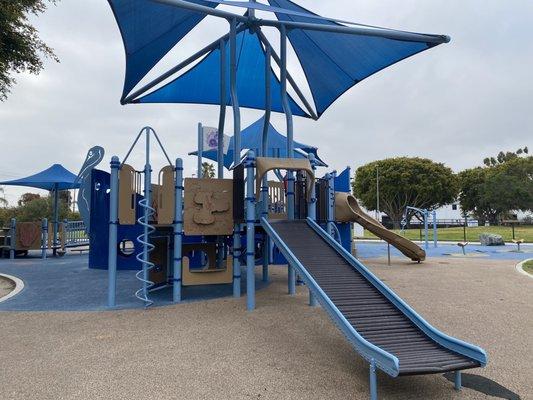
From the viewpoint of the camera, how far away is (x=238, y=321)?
666 cm

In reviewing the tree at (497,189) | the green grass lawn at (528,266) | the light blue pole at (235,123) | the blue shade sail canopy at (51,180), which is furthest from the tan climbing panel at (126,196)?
the tree at (497,189)

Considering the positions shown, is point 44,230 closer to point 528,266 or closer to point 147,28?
point 147,28

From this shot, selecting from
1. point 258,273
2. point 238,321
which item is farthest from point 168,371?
point 258,273

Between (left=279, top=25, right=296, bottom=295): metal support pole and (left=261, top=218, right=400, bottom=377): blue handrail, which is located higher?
(left=279, top=25, right=296, bottom=295): metal support pole

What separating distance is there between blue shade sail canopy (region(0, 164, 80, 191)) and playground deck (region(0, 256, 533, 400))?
44.9ft

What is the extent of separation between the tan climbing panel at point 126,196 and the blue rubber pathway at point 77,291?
1752mm

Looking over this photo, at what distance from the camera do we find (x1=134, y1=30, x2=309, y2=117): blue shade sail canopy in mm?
13570

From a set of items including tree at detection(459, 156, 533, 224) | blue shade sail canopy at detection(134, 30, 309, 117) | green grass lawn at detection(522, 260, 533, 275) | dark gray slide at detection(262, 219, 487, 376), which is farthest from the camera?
tree at detection(459, 156, 533, 224)

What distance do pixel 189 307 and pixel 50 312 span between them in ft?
8.33

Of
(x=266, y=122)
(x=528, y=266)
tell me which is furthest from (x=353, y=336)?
(x=528, y=266)

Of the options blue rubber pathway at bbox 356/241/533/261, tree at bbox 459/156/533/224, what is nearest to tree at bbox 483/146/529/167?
tree at bbox 459/156/533/224

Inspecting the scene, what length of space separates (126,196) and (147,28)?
4.23m

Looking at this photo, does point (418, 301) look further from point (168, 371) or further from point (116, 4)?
point (116, 4)

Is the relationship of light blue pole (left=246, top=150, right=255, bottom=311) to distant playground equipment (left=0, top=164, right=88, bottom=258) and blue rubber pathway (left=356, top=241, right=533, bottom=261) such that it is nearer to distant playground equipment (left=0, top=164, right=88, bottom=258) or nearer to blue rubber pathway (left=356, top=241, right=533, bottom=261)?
distant playground equipment (left=0, top=164, right=88, bottom=258)
